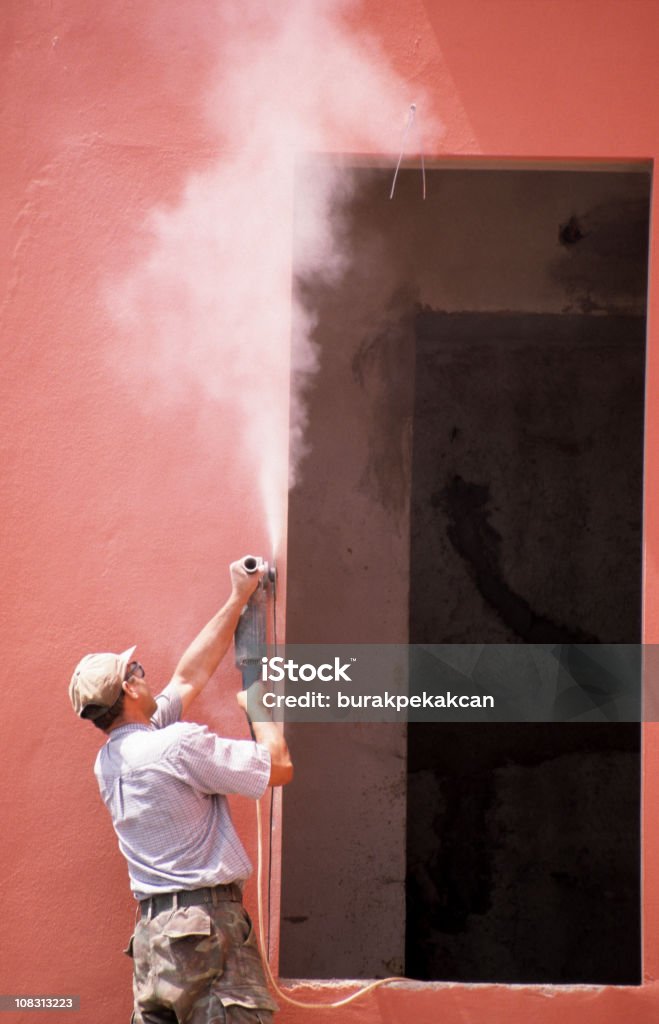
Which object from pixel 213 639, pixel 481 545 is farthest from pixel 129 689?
pixel 481 545

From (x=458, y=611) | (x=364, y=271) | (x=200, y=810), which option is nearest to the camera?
(x=200, y=810)

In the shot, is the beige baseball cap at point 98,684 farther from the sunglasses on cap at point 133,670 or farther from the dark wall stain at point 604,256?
the dark wall stain at point 604,256

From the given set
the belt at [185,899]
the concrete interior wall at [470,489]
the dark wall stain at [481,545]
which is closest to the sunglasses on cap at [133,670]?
the belt at [185,899]

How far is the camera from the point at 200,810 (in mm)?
3021

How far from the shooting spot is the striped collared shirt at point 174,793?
117 inches

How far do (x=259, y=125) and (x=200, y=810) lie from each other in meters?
2.20

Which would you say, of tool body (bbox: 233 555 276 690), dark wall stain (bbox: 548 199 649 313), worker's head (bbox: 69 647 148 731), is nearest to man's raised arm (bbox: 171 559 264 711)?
tool body (bbox: 233 555 276 690)

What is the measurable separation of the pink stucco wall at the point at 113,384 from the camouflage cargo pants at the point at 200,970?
21.6 inches

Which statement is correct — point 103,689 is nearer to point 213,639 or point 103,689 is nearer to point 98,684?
point 98,684

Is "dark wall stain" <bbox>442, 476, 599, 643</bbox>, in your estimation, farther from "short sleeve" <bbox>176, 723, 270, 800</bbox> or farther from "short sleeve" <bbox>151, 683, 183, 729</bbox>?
"short sleeve" <bbox>176, 723, 270, 800</bbox>

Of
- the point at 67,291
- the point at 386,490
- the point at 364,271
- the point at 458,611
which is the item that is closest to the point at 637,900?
the point at 458,611

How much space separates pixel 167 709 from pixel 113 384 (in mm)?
1081

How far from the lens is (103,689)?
120 inches

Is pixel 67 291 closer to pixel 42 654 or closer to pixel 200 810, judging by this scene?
pixel 42 654
